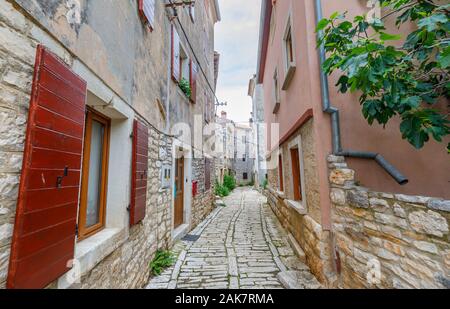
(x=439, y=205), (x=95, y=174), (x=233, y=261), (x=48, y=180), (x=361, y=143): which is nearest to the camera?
(x=48, y=180)

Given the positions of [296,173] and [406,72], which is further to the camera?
[296,173]

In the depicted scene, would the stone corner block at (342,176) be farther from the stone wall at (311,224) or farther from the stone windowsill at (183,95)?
the stone windowsill at (183,95)

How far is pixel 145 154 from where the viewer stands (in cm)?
298

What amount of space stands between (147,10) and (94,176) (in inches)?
101

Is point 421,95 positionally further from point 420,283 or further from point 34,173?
point 34,173

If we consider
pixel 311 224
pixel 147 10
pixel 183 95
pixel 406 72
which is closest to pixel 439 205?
pixel 406 72

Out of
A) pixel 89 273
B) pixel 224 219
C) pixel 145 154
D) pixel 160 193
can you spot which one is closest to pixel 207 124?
pixel 224 219

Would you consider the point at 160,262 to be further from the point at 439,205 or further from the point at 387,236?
the point at 439,205

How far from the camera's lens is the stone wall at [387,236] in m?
1.54

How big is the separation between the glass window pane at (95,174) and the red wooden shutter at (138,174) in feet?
1.25

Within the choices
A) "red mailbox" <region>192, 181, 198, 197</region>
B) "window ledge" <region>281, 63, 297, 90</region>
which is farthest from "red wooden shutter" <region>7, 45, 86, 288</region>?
"red mailbox" <region>192, 181, 198, 197</region>

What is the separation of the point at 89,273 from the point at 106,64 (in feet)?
6.53

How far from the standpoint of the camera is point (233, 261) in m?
3.71

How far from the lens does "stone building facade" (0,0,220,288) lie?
114cm
